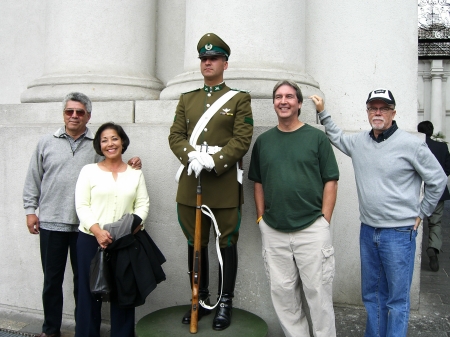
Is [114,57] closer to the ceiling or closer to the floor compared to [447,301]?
closer to the ceiling

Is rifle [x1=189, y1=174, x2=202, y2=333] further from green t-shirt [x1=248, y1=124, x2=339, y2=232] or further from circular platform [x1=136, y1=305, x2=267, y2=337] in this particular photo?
green t-shirt [x1=248, y1=124, x2=339, y2=232]

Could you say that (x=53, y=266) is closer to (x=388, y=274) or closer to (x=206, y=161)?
(x=206, y=161)

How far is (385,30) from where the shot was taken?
448 centimetres

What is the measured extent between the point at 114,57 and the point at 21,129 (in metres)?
1.15

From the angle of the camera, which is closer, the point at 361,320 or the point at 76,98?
the point at 76,98

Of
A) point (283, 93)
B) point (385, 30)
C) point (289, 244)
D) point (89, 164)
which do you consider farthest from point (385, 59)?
point (89, 164)

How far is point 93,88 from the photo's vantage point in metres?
4.46

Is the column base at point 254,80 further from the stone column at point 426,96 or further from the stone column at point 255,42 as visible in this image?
the stone column at point 426,96

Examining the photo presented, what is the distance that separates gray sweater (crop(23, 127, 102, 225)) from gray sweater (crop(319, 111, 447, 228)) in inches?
83.6

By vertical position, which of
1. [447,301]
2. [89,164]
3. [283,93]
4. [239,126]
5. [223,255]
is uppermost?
[283,93]

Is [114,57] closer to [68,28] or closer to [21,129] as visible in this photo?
[68,28]

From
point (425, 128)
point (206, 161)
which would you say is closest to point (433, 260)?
point (425, 128)

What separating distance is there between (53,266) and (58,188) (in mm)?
636

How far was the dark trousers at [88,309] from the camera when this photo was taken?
3.27 meters
